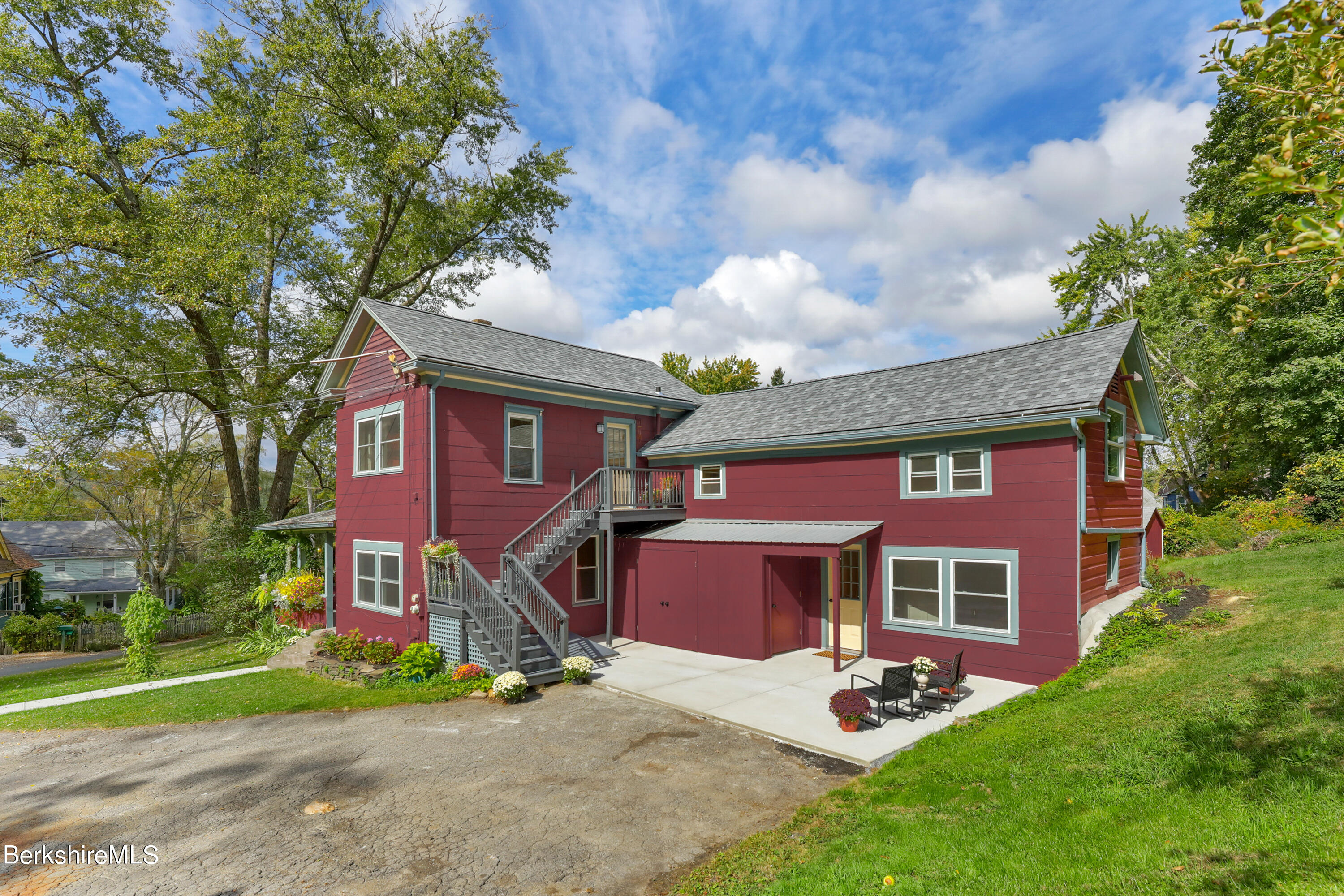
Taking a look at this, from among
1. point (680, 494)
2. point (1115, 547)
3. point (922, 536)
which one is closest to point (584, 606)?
point (680, 494)

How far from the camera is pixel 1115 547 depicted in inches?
575

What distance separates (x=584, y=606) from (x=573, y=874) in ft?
35.2

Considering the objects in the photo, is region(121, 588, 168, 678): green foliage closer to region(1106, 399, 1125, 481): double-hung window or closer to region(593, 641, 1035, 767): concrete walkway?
region(593, 641, 1035, 767): concrete walkway

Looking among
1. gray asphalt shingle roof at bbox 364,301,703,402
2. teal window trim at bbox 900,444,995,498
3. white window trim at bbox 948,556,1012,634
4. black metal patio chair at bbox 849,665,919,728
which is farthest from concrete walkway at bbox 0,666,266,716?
white window trim at bbox 948,556,1012,634

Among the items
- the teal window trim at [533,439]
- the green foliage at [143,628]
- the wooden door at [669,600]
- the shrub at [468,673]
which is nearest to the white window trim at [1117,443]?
the wooden door at [669,600]

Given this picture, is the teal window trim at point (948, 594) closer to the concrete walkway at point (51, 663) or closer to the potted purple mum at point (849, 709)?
the potted purple mum at point (849, 709)

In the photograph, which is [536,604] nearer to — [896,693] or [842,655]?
[842,655]

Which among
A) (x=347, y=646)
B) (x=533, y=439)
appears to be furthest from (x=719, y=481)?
(x=347, y=646)

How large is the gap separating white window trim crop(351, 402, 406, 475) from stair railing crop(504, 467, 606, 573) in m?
3.27

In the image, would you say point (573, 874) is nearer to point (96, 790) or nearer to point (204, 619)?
point (96, 790)

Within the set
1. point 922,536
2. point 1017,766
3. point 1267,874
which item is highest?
point 922,536

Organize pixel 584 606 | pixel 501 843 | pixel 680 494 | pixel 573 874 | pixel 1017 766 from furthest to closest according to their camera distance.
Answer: pixel 680 494
pixel 584 606
pixel 1017 766
pixel 501 843
pixel 573 874

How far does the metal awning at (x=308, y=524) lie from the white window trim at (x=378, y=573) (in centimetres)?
226

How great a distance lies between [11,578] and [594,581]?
32368 millimetres
